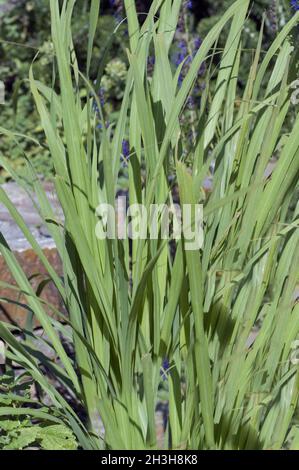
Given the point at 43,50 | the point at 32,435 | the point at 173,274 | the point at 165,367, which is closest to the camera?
the point at 173,274

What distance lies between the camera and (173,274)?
1463mm

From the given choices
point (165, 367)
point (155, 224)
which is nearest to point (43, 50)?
point (165, 367)

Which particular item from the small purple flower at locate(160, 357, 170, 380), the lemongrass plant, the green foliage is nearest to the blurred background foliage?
the small purple flower at locate(160, 357, 170, 380)

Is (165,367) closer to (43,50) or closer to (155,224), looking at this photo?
(155,224)

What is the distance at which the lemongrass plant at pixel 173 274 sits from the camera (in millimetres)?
1479

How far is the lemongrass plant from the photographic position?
4.85 ft

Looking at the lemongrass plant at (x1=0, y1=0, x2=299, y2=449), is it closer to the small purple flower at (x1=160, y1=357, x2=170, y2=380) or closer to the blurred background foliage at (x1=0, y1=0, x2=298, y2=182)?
the small purple flower at (x1=160, y1=357, x2=170, y2=380)

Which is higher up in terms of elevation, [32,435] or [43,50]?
[43,50]

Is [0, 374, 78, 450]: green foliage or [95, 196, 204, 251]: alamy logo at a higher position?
[95, 196, 204, 251]: alamy logo

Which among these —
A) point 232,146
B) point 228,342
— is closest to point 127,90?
point 232,146

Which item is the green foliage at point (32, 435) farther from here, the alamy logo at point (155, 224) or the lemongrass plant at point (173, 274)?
the alamy logo at point (155, 224)

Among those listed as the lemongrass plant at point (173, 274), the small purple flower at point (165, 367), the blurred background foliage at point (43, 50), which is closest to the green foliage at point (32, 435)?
the lemongrass plant at point (173, 274)

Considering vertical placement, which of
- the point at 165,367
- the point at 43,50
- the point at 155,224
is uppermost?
the point at 155,224
